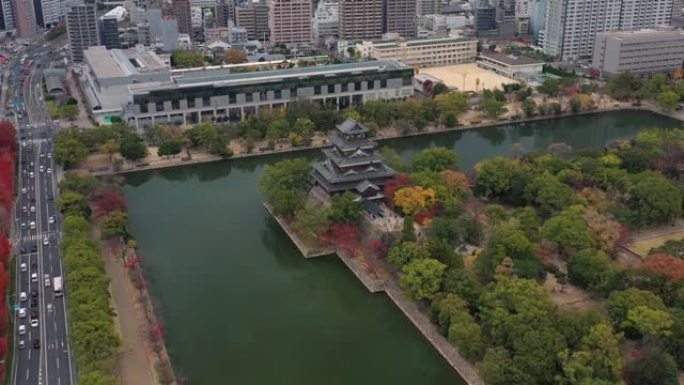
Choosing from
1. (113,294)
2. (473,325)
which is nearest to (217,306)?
(113,294)

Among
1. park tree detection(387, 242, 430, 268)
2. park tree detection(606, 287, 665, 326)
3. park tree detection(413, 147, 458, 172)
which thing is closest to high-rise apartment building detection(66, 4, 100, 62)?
park tree detection(413, 147, 458, 172)

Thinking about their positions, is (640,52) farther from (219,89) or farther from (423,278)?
(423,278)

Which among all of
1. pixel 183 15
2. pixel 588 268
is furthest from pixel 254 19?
pixel 588 268

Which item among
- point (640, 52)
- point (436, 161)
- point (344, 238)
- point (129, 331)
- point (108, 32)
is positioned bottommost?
point (129, 331)

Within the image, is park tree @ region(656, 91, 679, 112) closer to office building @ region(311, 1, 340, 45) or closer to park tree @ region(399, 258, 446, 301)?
park tree @ region(399, 258, 446, 301)

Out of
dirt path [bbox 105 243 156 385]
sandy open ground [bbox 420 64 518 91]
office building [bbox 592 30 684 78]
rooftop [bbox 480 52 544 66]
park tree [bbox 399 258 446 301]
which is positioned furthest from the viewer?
rooftop [bbox 480 52 544 66]

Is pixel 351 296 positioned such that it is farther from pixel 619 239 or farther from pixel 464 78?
pixel 464 78
